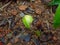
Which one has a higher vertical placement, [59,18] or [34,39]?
[59,18]

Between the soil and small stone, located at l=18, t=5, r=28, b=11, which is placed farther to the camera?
small stone, located at l=18, t=5, r=28, b=11

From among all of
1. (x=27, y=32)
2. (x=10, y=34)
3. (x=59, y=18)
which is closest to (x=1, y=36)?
(x=10, y=34)

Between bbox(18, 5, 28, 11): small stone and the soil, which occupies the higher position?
bbox(18, 5, 28, 11): small stone

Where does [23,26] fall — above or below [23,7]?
below

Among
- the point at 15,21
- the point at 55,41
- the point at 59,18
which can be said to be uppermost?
the point at 59,18

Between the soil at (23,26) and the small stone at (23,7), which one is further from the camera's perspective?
the small stone at (23,7)

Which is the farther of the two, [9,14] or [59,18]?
[9,14]

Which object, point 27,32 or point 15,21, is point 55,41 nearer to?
point 27,32

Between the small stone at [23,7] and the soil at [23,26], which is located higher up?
the small stone at [23,7]
